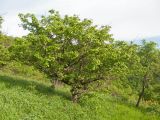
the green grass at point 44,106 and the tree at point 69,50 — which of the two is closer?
the green grass at point 44,106

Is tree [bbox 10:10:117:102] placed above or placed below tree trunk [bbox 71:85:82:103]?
above

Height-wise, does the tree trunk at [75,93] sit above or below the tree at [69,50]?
below

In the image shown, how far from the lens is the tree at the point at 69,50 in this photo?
16797 millimetres

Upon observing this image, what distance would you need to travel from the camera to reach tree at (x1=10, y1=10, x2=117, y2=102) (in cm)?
1680

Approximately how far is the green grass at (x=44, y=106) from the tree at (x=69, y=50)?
2.76 ft

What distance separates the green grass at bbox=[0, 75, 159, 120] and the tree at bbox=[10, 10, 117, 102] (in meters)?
0.84

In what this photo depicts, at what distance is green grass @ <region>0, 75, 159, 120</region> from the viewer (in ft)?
43.2

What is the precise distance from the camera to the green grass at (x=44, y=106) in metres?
13.2

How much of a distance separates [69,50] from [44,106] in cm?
357

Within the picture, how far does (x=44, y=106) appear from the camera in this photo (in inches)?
582

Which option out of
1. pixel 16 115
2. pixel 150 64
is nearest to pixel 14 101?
pixel 16 115

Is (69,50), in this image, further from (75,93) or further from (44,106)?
(44,106)

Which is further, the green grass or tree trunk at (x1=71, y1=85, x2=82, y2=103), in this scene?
tree trunk at (x1=71, y1=85, x2=82, y2=103)

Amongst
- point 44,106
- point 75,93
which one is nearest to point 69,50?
point 75,93
